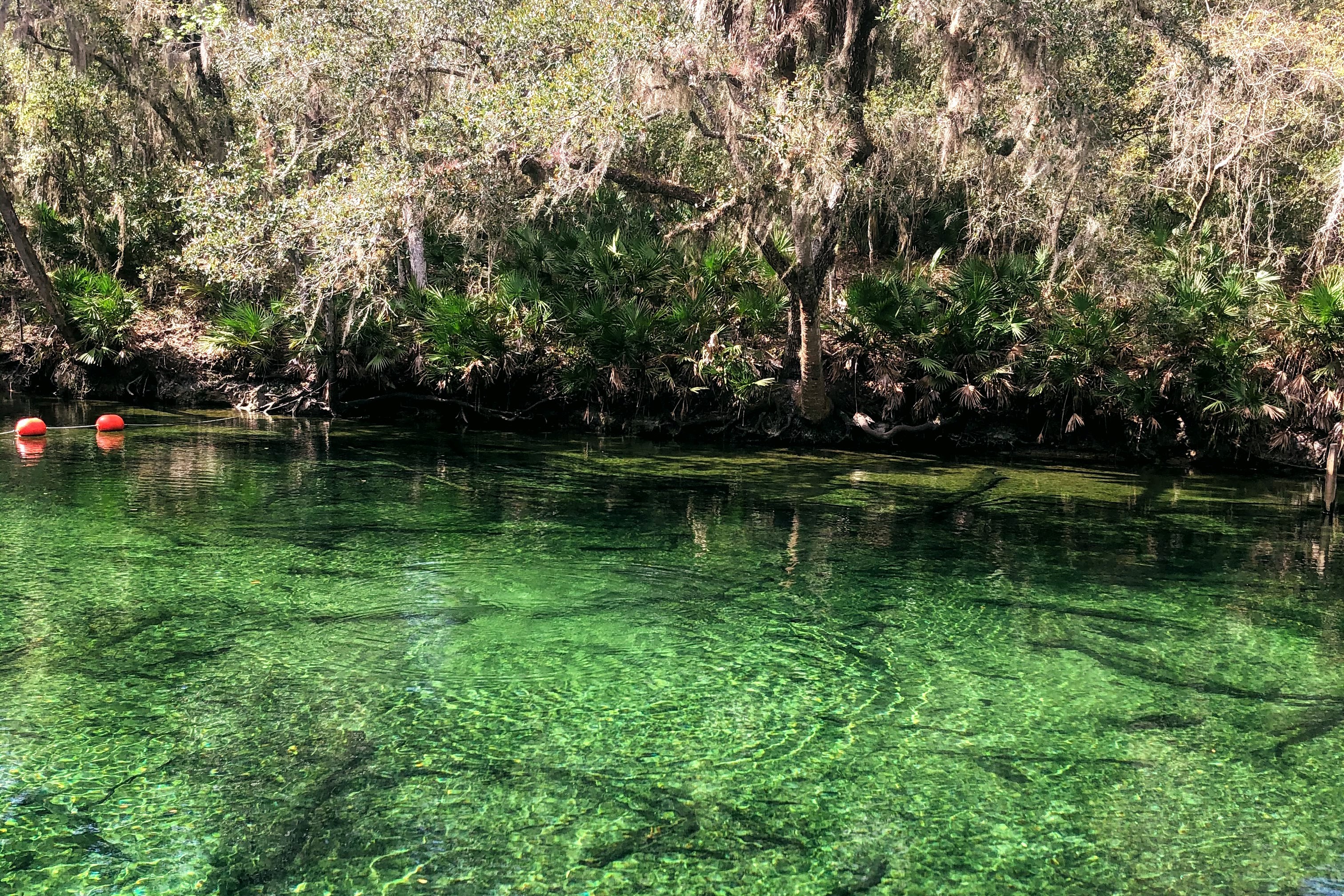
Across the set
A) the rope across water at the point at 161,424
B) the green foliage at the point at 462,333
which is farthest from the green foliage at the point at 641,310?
the rope across water at the point at 161,424

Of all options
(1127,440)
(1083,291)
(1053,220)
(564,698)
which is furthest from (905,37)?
(564,698)

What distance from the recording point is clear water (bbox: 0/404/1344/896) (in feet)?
10.5

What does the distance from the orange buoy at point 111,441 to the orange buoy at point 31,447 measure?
0.54m

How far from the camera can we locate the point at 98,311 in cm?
1577

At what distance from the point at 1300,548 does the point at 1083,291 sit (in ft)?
19.0

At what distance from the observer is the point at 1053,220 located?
42.7 ft

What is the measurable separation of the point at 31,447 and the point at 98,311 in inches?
217

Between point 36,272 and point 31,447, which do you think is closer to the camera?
point 31,447

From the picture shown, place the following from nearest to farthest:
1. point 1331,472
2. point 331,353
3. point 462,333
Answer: point 1331,472 < point 462,333 < point 331,353

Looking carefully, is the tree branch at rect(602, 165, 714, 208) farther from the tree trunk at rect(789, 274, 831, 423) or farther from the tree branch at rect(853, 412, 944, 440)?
the tree branch at rect(853, 412, 944, 440)

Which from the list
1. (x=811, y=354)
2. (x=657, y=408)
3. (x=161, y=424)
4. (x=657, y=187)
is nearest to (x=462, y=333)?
(x=657, y=408)

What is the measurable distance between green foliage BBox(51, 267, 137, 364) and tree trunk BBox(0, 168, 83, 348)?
0.18 meters

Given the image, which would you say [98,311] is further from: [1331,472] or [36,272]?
[1331,472]

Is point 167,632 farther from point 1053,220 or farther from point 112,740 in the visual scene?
point 1053,220
